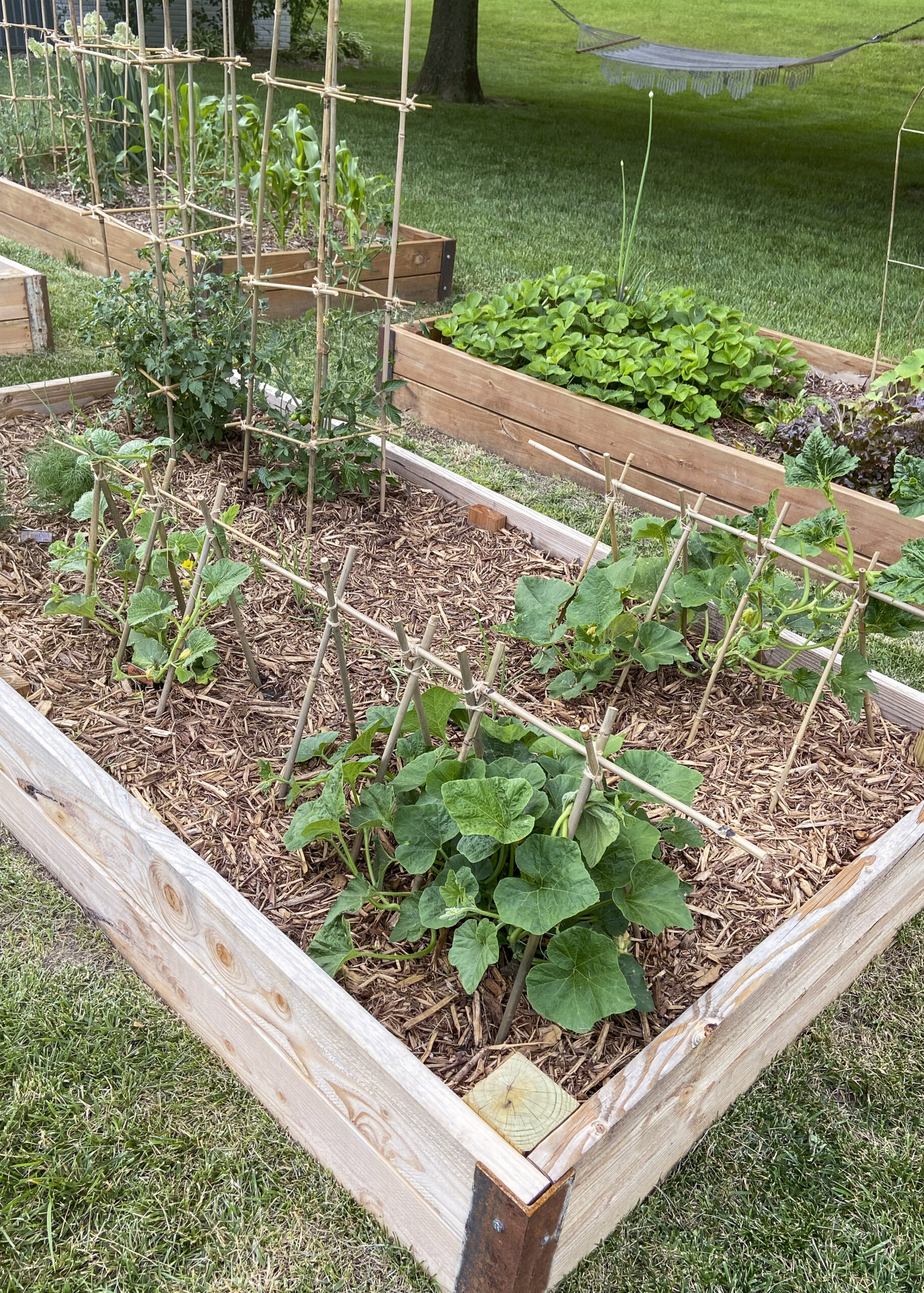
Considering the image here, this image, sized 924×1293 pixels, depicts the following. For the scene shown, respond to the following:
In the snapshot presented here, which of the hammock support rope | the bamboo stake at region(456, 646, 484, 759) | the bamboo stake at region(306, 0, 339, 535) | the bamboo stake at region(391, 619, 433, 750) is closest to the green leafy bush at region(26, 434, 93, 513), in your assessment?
the bamboo stake at region(306, 0, 339, 535)

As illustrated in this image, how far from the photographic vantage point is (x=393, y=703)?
2383mm

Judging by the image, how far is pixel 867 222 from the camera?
8.77 m

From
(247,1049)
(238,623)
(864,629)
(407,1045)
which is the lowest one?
(247,1049)

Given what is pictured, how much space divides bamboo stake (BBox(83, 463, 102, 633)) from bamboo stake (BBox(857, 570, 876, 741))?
1720mm

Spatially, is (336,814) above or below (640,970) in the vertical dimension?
above

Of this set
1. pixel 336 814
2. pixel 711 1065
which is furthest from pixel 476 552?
pixel 711 1065

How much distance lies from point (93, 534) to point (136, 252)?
3.13 meters

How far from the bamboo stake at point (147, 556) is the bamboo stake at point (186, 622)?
121mm

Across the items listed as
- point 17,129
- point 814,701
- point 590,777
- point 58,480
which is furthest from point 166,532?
point 17,129

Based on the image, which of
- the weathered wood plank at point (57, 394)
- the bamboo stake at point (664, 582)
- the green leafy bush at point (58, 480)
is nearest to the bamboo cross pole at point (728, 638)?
the bamboo stake at point (664, 582)

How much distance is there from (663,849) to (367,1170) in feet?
2.84

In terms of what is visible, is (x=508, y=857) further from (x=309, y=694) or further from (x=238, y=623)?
(x=238, y=623)

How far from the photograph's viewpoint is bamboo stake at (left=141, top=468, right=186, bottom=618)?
7.67 feet

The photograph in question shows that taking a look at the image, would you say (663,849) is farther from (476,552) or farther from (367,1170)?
(476,552)
